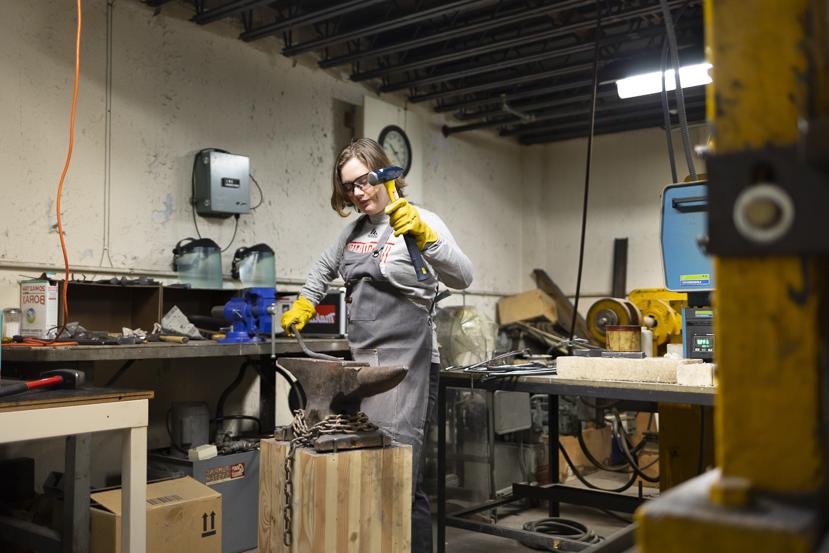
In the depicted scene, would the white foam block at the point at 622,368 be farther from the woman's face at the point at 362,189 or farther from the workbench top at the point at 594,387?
the woman's face at the point at 362,189

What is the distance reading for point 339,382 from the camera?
178 cm

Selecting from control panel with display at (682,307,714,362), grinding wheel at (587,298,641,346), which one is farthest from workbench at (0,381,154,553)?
grinding wheel at (587,298,641,346)

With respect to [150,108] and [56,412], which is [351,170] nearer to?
[56,412]

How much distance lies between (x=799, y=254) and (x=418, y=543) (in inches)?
72.6

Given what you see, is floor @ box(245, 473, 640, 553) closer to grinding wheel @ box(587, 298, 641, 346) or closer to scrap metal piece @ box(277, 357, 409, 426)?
grinding wheel @ box(587, 298, 641, 346)

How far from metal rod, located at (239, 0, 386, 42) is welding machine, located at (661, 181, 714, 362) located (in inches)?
78.8

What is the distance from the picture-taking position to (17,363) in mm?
2482

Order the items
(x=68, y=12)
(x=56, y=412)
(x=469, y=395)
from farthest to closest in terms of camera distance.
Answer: (x=469, y=395), (x=68, y=12), (x=56, y=412)

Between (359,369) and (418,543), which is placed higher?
(359,369)

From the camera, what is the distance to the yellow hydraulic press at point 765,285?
0.55 m

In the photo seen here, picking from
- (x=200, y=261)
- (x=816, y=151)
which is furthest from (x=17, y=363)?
(x=816, y=151)

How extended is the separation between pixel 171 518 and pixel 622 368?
1.64 m

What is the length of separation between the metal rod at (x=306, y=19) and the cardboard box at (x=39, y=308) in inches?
72.6

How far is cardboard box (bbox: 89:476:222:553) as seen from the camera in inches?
91.4
